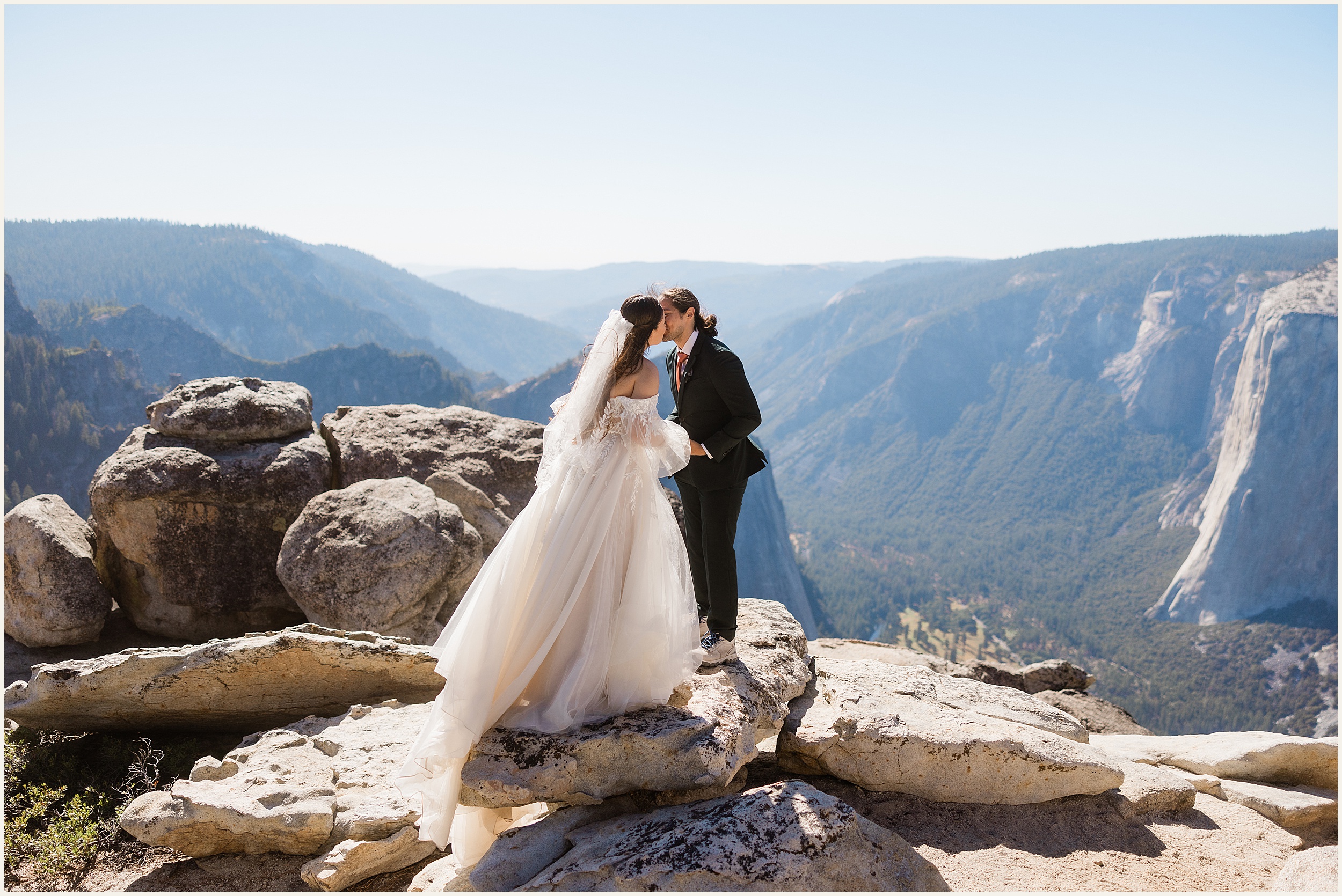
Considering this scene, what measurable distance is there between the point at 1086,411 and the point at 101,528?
220544mm

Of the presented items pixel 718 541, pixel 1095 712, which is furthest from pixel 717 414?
pixel 1095 712

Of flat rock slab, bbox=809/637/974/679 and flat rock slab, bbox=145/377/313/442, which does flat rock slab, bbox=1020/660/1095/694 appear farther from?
flat rock slab, bbox=145/377/313/442

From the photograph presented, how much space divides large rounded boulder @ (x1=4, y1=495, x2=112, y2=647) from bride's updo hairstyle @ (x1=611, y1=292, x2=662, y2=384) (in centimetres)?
862

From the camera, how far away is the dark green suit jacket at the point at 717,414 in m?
5.16

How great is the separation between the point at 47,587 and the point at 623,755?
28.7ft

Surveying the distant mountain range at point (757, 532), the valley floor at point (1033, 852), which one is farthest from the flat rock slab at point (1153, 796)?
the distant mountain range at point (757, 532)

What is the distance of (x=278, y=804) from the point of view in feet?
16.6

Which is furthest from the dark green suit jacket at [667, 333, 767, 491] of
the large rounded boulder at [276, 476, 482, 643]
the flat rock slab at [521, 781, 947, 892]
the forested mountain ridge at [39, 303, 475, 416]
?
the forested mountain ridge at [39, 303, 475, 416]

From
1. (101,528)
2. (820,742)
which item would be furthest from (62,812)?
(820,742)

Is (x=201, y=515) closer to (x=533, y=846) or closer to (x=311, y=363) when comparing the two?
(x=533, y=846)

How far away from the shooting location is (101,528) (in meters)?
9.55

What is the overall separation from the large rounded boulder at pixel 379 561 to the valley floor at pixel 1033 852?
3150 mm

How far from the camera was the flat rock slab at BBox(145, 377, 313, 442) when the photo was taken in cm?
1008

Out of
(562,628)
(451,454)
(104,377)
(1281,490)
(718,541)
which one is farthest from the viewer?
(1281,490)
